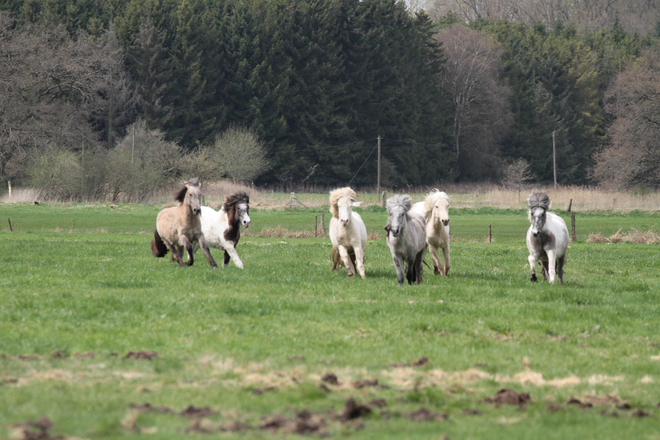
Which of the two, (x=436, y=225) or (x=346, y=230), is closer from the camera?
(x=346, y=230)

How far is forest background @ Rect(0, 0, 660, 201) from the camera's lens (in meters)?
53.9

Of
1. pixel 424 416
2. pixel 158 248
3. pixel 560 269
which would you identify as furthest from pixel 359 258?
pixel 424 416

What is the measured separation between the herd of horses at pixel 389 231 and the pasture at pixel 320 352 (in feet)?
1.81

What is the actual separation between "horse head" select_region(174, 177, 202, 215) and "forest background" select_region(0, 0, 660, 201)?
113 ft

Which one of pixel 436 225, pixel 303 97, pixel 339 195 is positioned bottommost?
pixel 436 225

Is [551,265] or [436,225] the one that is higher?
[436,225]

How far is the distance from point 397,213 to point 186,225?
495cm

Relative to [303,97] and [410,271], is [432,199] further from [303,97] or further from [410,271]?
[303,97]

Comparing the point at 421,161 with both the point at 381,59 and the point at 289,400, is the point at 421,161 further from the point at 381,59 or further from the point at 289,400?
the point at 289,400

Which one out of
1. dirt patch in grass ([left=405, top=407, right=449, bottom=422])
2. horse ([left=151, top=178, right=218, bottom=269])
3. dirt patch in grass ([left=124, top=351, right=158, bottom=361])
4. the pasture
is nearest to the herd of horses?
horse ([left=151, top=178, right=218, bottom=269])

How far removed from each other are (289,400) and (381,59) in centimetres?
7745

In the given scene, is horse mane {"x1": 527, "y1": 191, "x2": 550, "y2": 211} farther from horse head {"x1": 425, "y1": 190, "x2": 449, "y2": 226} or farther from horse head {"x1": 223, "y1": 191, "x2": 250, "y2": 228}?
horse head {"x1": 223, "y1": 191, "x2": 250, "y2": 228}

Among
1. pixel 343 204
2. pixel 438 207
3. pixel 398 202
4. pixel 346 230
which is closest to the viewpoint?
pixel 398 202

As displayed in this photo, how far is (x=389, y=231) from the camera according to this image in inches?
536
